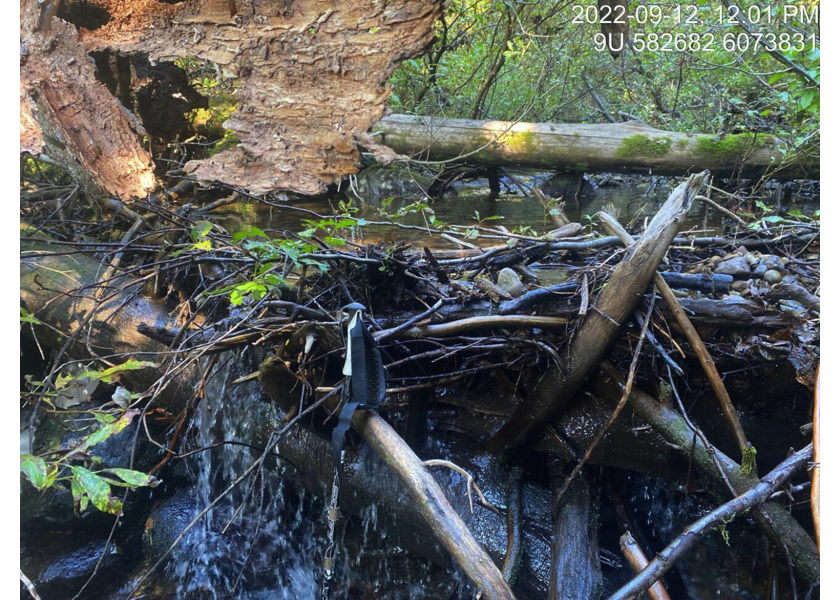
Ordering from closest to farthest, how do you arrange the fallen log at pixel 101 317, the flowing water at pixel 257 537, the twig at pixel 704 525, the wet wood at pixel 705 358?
1. the twig at pixel 704 525
2. the wet wood at pixel 705 358
3. the flowing water at pixel 257 537
4. the fallen log at pixel 101 317

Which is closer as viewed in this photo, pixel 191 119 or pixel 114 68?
pixel 114 68

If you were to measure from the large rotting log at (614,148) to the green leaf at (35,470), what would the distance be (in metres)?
2.89

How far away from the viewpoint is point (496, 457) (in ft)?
5.91

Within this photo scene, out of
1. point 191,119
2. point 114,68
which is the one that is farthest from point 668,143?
point 114,68

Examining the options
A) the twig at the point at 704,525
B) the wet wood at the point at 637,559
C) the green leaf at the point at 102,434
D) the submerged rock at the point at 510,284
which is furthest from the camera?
the submerged rock at the point at 510,284

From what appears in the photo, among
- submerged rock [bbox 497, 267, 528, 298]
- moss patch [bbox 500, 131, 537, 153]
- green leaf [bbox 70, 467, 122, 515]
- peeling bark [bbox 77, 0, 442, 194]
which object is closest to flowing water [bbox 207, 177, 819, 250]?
moss patch [bbox 500, 131, 537, 153]

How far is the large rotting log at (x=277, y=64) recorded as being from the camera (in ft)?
5.22

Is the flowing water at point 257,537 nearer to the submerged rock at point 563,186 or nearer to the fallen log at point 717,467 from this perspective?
the fallen log at point 717,467

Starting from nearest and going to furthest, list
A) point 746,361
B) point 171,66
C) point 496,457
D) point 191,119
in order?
point 746,361, point 496,457, point 171,66, point 191,119

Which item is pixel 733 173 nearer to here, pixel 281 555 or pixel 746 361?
pixel 746 361

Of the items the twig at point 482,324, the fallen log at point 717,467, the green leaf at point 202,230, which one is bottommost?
the fallen log at point 717,467

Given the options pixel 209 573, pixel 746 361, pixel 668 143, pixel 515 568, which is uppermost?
pixel 668 143

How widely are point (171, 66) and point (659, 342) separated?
2575mm

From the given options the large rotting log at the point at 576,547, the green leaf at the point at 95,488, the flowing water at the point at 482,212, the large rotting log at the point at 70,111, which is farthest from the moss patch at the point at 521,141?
the green leaf at the point at 95,488
